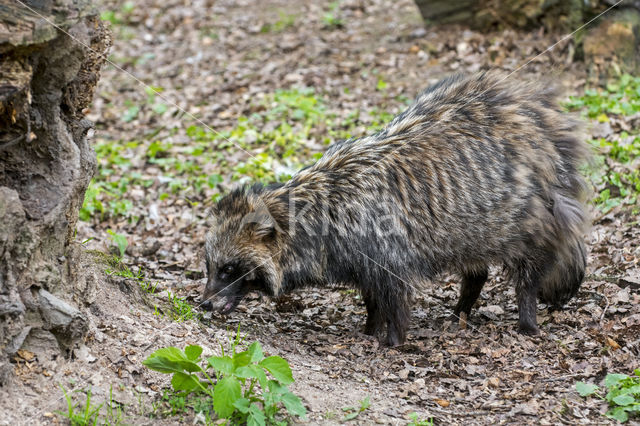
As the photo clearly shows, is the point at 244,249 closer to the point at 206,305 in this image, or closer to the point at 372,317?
the point at 206,305

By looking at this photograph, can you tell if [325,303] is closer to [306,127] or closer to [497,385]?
[497,385]

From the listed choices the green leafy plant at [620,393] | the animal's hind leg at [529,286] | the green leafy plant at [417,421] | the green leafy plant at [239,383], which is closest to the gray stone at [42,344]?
the green leafy plant at [239,383]

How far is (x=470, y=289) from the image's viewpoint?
21.7ft

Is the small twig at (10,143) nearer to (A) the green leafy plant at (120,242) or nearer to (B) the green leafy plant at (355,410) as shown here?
(B) the green leafy plant at (355,410)

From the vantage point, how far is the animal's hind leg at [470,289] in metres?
6.58

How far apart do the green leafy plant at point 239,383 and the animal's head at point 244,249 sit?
1.59 meters

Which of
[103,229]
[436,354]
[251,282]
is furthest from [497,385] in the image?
[103,229]

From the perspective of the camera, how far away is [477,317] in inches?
262

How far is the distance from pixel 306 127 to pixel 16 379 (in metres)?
6.35

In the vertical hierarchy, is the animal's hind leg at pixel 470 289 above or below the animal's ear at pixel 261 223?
below

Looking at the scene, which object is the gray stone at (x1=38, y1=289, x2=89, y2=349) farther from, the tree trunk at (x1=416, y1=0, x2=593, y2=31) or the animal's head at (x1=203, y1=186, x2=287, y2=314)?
the tree trunk at (x1=416, y1=0, x2=593, y2=31)

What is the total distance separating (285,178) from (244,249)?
2.66 m

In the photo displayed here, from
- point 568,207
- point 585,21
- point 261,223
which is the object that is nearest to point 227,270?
point 261,223

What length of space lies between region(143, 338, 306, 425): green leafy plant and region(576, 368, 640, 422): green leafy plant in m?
1.96
